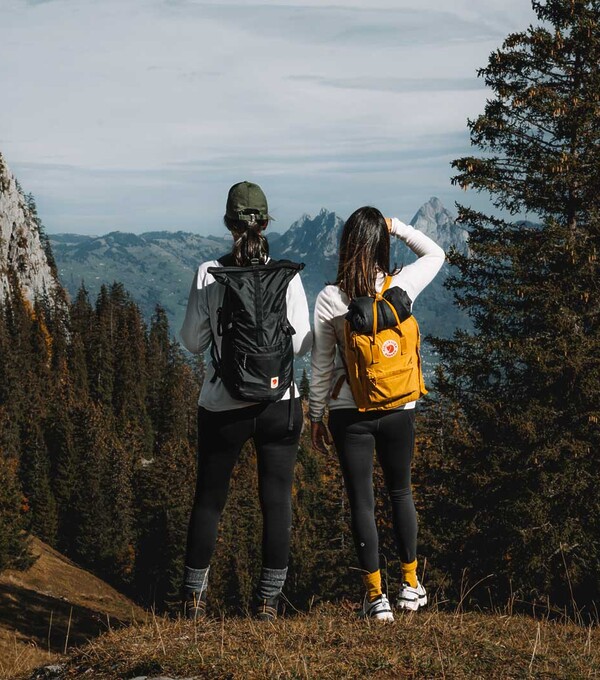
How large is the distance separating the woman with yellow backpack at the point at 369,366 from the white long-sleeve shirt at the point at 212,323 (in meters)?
0.15

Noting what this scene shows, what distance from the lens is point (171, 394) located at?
317 ft

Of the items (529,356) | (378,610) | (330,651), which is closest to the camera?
(330,651)

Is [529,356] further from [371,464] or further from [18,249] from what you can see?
[18,249]

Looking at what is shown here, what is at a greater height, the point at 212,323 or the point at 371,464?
the point at 212,323

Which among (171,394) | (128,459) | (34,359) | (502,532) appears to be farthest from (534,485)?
(34,359)

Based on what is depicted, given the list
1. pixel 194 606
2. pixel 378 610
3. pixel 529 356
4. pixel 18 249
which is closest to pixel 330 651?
pixel 378 610

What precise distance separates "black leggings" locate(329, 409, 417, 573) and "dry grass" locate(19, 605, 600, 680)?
574 mm

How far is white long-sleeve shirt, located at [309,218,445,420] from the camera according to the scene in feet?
19.0

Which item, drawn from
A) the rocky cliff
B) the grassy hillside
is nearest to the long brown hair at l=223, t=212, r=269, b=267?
the grassy hillside

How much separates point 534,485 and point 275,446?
12.5 meters

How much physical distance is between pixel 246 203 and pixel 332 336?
1.17 metres

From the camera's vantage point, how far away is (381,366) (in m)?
5.65

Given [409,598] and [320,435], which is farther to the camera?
[409,598]

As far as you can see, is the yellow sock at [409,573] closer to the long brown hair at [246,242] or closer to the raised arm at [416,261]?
the raised arm at [416,261]
